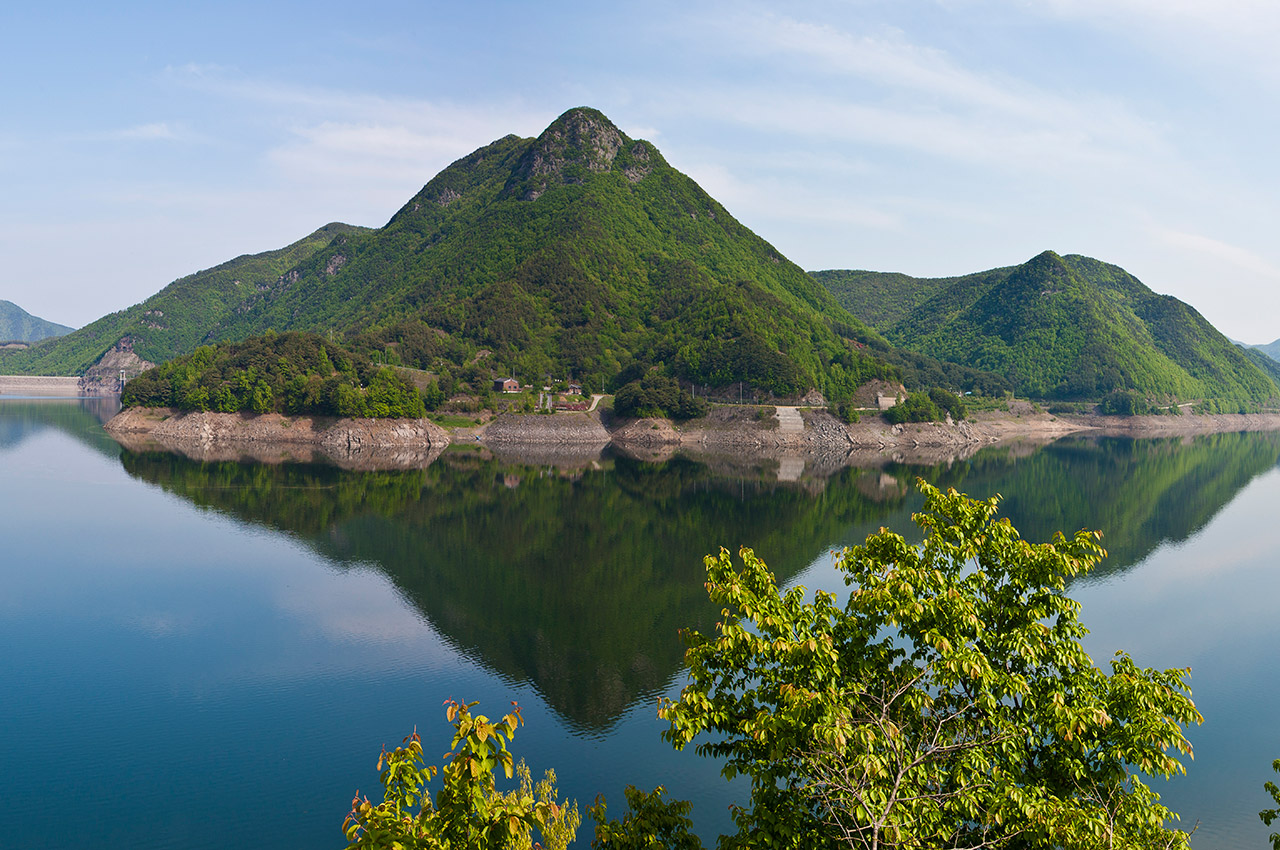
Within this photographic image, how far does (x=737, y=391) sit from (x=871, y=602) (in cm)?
13219

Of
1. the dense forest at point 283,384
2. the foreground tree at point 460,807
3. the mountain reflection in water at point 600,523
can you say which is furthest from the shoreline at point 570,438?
the foreground tree at point 460,807

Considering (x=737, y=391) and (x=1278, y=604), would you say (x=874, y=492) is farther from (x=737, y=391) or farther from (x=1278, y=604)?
(x=737, y=391)

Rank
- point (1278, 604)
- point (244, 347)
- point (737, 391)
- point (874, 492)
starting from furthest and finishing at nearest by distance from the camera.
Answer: point (737, 391), point (244, 347), point (874, 492), point (1278, 604)

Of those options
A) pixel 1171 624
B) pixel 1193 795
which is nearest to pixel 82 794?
pixel 1193 795

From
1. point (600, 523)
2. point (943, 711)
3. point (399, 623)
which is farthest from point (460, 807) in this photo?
point (600, 523)

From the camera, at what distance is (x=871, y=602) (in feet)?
37.0

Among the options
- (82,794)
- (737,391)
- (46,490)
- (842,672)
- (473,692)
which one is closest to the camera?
(842,672)

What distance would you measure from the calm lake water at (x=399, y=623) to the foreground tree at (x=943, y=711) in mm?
10225

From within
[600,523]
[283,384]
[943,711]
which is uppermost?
[283,384]

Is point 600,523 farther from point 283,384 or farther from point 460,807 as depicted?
point 283,384

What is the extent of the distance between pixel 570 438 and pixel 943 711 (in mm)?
117756

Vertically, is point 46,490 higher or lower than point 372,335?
lower

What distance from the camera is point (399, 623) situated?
3662 centimetres

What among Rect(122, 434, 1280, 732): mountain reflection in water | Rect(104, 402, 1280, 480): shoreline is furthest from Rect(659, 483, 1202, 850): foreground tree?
Rect(104, 402, 1280, 480): shoreline
